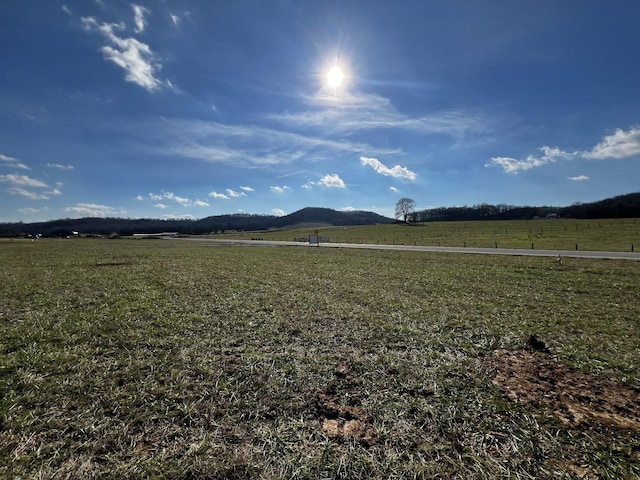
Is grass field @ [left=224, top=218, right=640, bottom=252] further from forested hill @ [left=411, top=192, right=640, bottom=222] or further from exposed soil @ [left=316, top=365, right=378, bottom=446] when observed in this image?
exposed soil @ [left=316, top=365, right=378, bottom=446]

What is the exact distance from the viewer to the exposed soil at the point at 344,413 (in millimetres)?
4090

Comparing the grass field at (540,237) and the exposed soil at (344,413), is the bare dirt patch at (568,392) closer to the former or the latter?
the exposed soil at (344,413)

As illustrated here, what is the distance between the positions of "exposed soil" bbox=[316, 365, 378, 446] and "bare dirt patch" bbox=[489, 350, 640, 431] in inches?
97.8

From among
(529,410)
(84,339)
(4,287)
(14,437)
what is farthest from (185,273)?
(529,410)

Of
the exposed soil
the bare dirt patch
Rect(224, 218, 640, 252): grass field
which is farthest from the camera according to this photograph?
Rect(224, 218, 640, 252): grass field

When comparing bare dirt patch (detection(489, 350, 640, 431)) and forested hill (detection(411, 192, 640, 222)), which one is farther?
forested hill (detection(411, 192, 640, 222))

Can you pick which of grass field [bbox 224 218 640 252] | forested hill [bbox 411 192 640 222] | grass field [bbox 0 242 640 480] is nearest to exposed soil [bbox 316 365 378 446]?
grass field [bbox 0 242 640 480]

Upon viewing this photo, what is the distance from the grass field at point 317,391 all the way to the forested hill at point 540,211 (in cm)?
14763

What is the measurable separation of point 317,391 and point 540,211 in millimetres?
200979

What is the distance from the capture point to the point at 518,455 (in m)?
3.68

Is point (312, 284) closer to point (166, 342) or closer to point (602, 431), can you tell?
point (166, 342)

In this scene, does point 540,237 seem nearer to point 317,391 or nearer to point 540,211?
point 317,391

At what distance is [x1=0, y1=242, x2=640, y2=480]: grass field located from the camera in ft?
11.8

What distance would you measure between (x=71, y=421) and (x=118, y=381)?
1.18 metres
